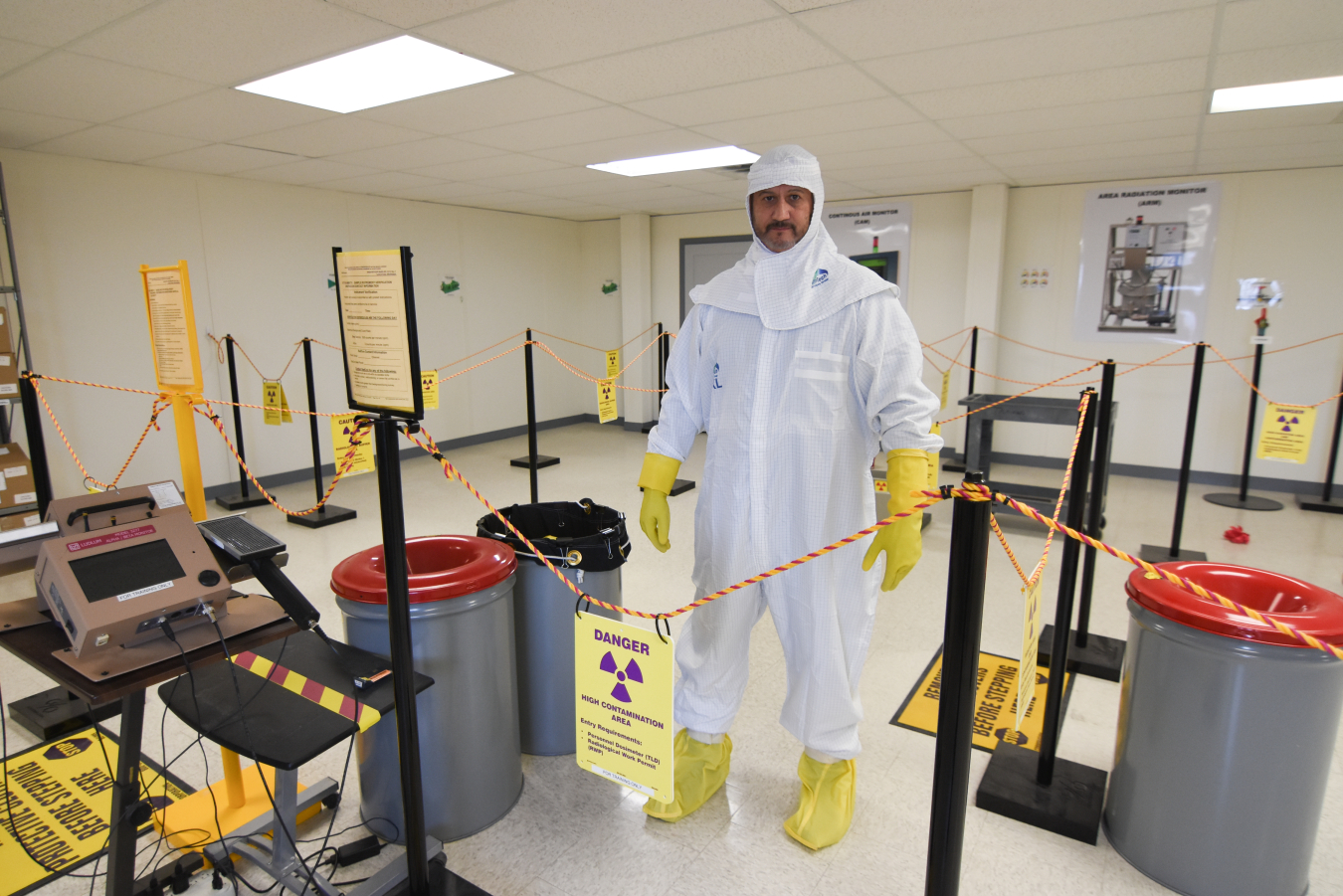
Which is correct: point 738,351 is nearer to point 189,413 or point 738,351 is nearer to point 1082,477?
point 1082,477

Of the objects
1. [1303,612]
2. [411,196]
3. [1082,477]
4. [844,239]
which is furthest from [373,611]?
[844,239]

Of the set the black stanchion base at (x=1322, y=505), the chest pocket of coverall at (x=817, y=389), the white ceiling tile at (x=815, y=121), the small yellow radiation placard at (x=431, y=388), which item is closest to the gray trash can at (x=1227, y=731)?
the chest pocket of coverall at (x=817, y=389)

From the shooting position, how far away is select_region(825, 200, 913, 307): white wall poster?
268 inches

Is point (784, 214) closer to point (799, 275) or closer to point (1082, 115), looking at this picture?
point (799, 275)

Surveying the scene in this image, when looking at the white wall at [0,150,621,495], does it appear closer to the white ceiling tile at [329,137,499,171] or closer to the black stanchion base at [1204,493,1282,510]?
the white ceiling tile at [329,137,499,171]

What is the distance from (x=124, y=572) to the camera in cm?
143

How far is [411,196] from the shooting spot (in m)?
6.57

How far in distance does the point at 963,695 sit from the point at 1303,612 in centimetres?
110

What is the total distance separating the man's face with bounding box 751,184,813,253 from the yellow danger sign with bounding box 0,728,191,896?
7.00 feet

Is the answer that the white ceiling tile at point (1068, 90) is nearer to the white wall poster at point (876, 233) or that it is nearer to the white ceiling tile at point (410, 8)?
the white ceiling tile at point (410, 8)

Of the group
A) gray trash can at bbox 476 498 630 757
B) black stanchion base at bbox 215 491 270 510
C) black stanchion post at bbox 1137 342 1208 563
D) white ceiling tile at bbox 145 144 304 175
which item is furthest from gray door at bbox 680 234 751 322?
gray trash can at bbox 476 498 630 757

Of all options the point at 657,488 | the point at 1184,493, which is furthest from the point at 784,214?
the point at 1184,493

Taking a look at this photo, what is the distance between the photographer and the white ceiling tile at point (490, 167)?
4.84 m

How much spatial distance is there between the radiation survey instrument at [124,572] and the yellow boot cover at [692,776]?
1.26 m
